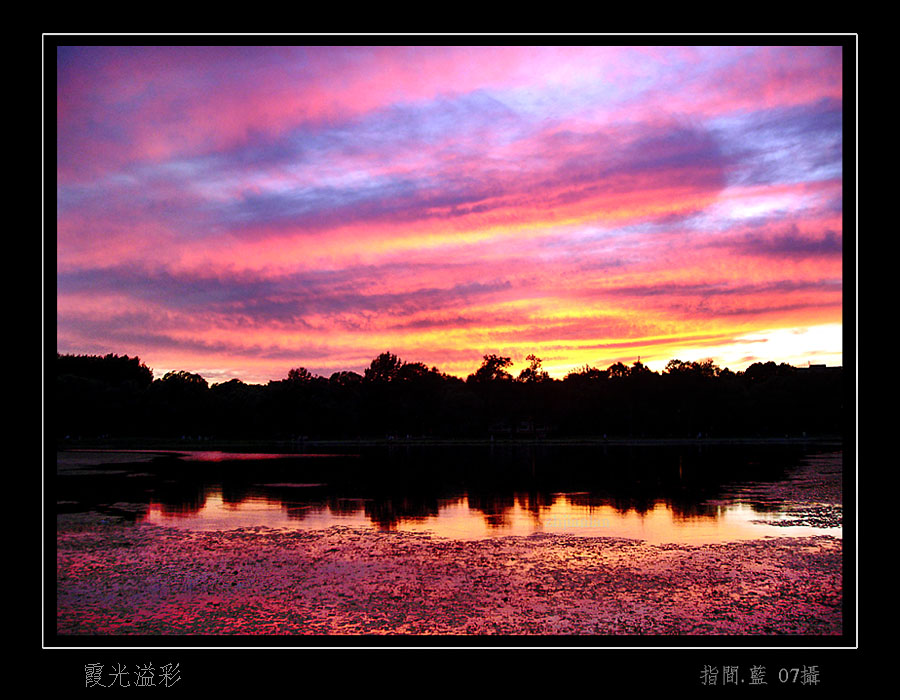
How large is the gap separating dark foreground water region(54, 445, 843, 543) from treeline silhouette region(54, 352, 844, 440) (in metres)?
51.7

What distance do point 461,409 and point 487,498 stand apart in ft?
243

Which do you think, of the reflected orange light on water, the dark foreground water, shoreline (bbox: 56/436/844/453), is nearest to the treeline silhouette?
shoreline (bbox: 56/436/844/453)

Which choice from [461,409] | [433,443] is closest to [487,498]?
[433,443]

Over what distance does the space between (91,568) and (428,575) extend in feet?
22.2

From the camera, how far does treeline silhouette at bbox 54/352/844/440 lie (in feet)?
294

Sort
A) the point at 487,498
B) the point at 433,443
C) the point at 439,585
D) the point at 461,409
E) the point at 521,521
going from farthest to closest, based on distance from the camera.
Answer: the point at 461,409 → the point at 433,443 → the point at 487,498 → the point at 521,521 → the point at 439,585

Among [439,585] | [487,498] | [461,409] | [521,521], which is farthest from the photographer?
[461,409]

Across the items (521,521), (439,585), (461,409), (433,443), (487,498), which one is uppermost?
(439,585)

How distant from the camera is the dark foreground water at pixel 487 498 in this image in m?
19.0

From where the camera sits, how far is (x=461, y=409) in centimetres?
9962

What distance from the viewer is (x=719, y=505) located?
22.8m

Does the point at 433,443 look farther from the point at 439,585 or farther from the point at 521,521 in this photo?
the point at 439,585
